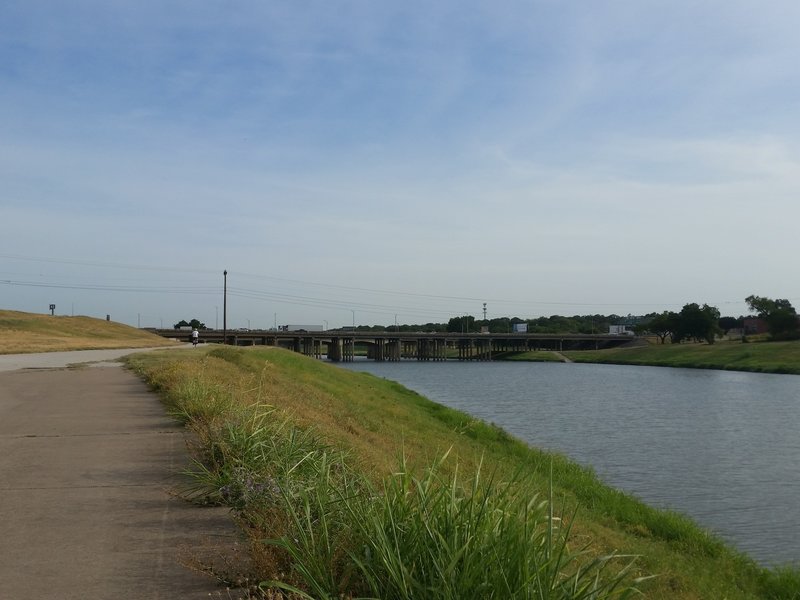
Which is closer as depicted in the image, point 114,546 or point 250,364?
point 114,546

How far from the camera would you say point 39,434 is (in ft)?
38.8

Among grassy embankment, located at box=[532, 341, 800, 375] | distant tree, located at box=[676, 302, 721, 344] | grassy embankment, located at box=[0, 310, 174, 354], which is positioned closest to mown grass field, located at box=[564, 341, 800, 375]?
grassy embankment, located at box=[532, 341, 800, 375]

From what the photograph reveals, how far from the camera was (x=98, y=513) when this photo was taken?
7.15 meters

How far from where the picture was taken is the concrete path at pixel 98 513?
539cm

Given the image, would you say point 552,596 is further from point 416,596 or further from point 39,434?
point 39,434

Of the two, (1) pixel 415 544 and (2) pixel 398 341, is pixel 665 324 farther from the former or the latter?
(1) pixel 415 544

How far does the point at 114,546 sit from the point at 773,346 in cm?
9330

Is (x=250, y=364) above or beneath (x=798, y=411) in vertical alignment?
above

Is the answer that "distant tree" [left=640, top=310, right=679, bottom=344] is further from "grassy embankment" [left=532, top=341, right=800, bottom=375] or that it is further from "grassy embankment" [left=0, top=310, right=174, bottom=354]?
"grassy embankment" [left=0, top=310, right=174, bottom=354]

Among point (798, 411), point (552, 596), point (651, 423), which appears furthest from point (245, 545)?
point (798, 411)

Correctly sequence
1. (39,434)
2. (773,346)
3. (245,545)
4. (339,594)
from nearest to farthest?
(339,594) < (245,545) < (39,434) < (773,346)

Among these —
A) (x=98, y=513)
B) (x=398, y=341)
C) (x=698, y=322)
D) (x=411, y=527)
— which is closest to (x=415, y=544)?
(x=411, y=527)

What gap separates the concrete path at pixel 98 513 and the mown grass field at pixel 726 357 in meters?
70.8

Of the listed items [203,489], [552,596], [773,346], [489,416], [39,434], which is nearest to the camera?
[552,596]
